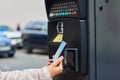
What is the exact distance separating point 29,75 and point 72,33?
0.36 metres

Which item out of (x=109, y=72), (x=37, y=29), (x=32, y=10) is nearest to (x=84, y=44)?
(x=109, y=72)

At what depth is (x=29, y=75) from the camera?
1.92 meters

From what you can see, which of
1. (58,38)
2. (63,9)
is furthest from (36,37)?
(63,9)

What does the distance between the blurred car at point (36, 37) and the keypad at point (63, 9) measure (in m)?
11.2

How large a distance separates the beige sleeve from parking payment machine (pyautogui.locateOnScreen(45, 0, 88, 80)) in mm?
211

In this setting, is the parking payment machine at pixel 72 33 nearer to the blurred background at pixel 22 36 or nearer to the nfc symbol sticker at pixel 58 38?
the nfc symbol sticker at pixel 58 38

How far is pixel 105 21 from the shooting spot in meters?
1.99

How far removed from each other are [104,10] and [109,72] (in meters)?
0.36

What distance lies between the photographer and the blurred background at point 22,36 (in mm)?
11352

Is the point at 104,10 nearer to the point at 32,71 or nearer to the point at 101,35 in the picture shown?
the point at 101,35

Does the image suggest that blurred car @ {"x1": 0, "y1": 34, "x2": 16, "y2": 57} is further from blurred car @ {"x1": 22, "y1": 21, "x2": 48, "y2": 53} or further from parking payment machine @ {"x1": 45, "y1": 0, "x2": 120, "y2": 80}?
parking payment machine @ {"x1": 45, "y1": 0, "x2": 120, "y2": 80}

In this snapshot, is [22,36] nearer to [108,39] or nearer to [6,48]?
[6,48]

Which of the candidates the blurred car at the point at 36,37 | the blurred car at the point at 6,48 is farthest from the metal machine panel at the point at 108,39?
the blurred car at the point at 36,37

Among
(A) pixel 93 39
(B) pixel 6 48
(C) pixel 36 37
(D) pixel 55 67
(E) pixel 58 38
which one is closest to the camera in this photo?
(D) pixel 55 67
